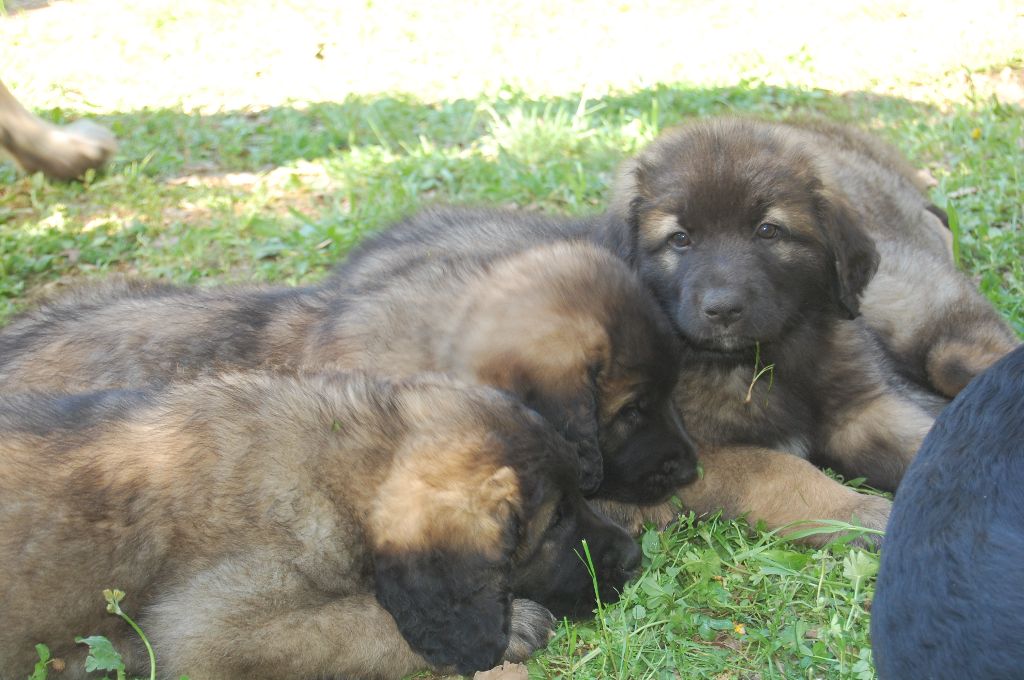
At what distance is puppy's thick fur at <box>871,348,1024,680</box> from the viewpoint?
6.43 feet

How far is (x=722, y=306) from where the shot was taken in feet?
11.6

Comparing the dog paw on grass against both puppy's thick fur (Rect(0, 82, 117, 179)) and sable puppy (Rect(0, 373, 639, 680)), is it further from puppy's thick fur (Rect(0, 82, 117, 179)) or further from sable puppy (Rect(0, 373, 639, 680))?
puppy's thick fur (Rect(0, 82, 117, 179))

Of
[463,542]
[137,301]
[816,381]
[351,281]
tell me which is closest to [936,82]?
[816,381]

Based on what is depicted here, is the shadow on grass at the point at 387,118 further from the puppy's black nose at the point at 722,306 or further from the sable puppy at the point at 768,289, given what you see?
the puppy's black nose at the point at 722,306

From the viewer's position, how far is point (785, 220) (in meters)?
3.82

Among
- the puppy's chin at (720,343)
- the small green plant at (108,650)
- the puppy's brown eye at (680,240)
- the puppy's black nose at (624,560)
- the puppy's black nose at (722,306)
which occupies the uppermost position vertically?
the puppy's brown eye at (680,240)

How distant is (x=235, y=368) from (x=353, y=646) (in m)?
1.26

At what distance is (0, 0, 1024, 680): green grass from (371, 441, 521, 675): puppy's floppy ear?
0.44 meters

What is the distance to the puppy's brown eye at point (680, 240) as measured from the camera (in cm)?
388

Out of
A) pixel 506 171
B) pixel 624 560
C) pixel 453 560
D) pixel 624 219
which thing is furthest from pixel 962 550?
pixel 506 171

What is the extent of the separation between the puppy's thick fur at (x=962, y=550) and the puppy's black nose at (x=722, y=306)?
132cm

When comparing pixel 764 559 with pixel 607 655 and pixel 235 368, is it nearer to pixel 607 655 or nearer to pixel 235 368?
pixel 607 655

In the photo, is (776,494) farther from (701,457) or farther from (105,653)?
(105,653)

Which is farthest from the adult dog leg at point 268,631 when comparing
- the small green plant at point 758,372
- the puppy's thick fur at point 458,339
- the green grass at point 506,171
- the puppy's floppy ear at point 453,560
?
the small green plant at point 758,372
